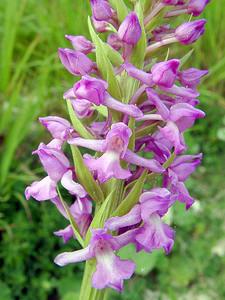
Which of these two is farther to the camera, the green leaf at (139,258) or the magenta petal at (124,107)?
the green leaf at (139,258)

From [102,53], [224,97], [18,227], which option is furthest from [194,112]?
[224,97]

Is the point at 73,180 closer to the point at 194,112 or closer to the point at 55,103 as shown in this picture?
the point at 194,112

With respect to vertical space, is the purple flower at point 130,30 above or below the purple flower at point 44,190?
above

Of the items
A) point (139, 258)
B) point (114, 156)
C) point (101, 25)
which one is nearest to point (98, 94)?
point (114, 156)

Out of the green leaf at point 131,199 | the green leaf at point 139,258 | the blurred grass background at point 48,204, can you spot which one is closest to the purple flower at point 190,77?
the green leaf at point 131,199

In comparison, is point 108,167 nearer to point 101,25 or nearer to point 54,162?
point 54,162

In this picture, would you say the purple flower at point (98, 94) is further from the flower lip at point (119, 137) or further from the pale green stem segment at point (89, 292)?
the pale green stem segment at point (89, 292)

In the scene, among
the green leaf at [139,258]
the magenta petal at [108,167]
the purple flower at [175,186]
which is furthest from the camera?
the green leaf at [139,258]
